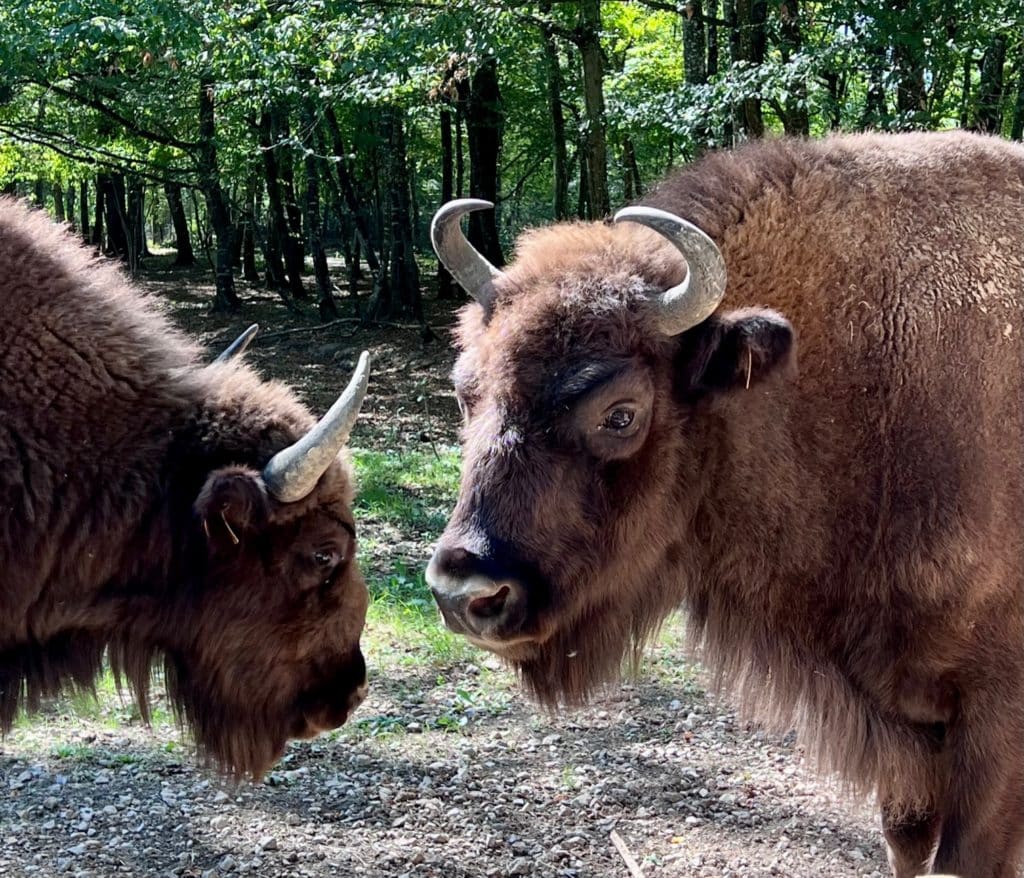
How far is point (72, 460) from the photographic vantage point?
11.3 ft

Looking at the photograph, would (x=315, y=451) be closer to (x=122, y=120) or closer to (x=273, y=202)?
(x=122, y=120)

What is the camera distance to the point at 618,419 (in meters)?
3.17

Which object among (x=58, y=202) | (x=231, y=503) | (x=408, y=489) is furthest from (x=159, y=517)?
(x=58, y=202)

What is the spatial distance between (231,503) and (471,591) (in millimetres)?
894

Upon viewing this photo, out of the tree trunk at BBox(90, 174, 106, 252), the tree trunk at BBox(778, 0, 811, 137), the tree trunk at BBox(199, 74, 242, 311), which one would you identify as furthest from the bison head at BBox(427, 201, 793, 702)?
the tree trunk at BBox(90, 174, 106, 252)

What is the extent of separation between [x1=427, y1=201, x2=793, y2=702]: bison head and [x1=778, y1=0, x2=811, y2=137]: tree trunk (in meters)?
6.06

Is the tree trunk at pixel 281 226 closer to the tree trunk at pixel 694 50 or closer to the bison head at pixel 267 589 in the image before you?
the tree trunk at pixel 694 50

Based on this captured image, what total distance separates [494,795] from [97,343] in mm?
2509

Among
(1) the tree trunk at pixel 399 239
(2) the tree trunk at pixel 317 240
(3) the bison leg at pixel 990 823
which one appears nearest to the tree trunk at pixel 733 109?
(1) the tree trunk at pixel 399 239

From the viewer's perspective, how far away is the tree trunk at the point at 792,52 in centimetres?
889

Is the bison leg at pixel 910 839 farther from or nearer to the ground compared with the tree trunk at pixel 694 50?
nearer to the ground

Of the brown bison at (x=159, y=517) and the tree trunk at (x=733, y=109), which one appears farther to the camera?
the tree trunk at (x=733, y=109)

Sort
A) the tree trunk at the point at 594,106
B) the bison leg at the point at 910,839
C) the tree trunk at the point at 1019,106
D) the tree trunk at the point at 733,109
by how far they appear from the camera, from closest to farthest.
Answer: the bison leg at the point at 910,839 → the tree trunk at the point at 733,109 → the tree trunk at the point at 1019,106 → the tree trunk at the point at 594,106

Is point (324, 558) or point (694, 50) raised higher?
point (694, 50)
